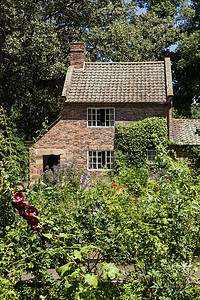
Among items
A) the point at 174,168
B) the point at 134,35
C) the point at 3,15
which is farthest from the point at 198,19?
the point at 174,168

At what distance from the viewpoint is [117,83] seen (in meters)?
20.7

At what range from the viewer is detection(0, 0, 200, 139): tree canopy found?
20.6m

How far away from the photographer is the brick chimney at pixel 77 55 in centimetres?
2105

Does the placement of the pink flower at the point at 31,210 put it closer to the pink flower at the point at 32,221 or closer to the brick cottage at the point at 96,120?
the pink flower at the point at 32,221

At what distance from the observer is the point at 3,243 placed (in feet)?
11.5

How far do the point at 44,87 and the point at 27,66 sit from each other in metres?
3.21

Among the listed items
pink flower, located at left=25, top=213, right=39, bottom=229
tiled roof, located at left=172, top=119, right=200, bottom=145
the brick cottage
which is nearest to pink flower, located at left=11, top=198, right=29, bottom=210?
pink flower, located at left=25, top=213, right=39, bottom=229

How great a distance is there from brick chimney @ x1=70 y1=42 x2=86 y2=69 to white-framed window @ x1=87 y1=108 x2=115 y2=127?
4.00 meters

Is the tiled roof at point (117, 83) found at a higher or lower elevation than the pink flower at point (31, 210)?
higher

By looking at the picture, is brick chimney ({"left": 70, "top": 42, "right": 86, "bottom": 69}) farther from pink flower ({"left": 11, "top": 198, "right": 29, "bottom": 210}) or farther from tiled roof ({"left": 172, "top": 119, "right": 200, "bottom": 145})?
pink flower ({"left": 11, "top": 198, "right": 29, "bottom": 210})

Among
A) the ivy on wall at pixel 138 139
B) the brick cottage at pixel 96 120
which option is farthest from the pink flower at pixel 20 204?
the brick cottage at pixel 96 120

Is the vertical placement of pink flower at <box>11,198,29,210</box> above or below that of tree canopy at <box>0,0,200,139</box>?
below

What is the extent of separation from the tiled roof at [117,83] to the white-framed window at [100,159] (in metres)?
3.10

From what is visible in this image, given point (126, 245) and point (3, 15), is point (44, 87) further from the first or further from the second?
point (126, 245)
